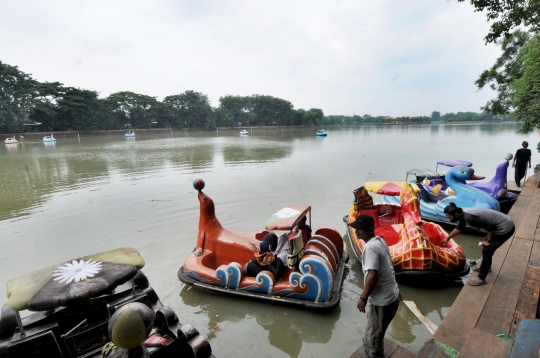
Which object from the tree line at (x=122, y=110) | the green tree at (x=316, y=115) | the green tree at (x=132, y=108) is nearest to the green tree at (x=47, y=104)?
the tree line at (x=122, y=110)

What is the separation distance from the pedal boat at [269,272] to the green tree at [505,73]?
21512 millimetres

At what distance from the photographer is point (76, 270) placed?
292 centimetres

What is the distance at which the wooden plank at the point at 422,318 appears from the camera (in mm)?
4445

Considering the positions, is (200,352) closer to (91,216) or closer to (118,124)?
Answer: (91,216)

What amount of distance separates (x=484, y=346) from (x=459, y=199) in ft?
21.1

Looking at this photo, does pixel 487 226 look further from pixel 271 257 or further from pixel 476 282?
pixel 271 257

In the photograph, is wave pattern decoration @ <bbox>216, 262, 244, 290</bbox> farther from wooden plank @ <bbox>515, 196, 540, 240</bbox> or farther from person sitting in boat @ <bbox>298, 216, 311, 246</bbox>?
wooden plank @ <bbox>515, 196, 540, 240</bbox>

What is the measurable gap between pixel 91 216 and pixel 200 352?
8894mm

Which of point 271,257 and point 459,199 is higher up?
point 271,257

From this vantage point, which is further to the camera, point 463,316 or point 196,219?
point 196,219

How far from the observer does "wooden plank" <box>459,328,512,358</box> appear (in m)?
2.76

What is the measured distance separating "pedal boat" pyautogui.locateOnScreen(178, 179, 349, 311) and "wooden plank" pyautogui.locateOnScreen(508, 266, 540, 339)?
227 cm

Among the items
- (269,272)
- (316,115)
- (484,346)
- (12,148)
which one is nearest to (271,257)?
(269,272)

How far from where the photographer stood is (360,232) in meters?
2.89
